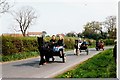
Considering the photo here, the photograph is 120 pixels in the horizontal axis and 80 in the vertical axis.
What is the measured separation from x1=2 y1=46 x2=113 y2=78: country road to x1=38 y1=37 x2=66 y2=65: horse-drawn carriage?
0.16 m

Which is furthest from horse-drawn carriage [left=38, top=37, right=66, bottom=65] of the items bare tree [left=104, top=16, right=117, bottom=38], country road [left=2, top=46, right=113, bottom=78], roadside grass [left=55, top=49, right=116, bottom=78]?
bare tree [left=104, top=16, right=117, bottom=38]

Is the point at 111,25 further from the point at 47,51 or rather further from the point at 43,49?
the point at 43,49

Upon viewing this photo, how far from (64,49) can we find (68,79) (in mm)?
1169

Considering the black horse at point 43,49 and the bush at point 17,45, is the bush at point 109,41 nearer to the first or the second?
the black horse at point 43,49

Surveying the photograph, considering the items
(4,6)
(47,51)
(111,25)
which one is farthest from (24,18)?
(111,25)

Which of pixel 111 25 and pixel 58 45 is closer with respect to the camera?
pixel 111 25

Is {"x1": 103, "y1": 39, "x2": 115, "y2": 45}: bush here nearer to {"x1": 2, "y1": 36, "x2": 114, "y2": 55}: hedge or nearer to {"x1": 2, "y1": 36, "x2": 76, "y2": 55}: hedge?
{"x1": 2, "y1": 36, "x2": 114, "y2": 55}: hedge

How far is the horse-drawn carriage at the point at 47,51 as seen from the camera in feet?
33.9

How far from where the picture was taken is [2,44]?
35.3 ft

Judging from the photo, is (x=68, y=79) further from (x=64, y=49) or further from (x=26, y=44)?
(x=26, y=44)

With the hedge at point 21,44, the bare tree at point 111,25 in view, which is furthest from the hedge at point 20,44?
the bare tree at point 111,25

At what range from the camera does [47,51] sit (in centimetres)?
1037

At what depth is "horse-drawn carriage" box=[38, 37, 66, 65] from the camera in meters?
10.3

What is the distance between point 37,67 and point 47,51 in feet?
1.96
